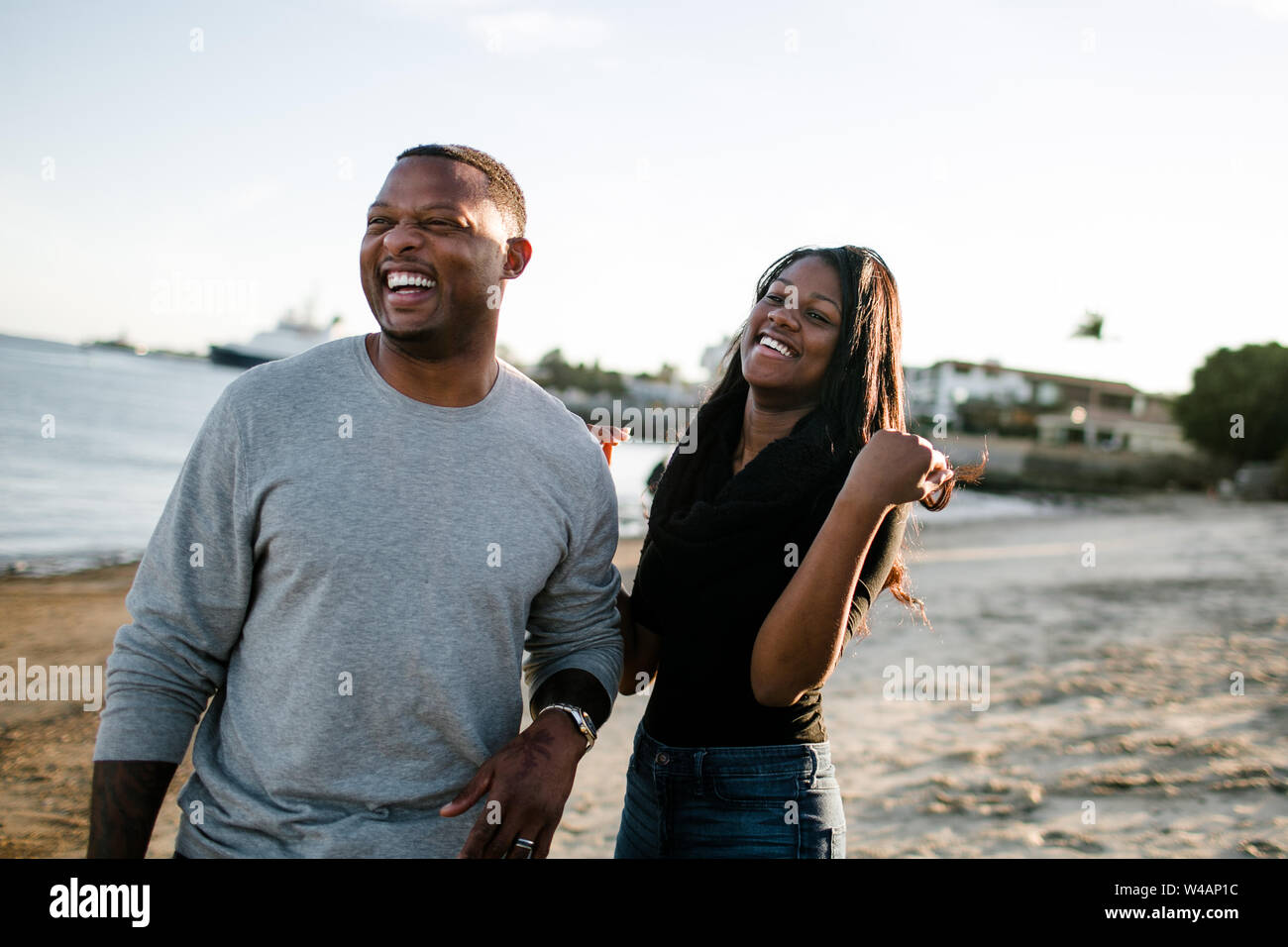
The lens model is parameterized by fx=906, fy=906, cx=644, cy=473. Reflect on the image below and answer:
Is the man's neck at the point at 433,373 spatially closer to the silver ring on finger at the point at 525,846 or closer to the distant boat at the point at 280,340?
the silver ring on finger at the point at 525,846

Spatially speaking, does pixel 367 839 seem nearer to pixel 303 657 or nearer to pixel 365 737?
pixel 365 737

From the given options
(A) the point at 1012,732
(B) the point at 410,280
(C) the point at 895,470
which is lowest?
(A) the point at 1012,732

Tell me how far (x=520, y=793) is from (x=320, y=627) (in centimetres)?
58

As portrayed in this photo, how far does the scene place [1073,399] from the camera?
7662 cm

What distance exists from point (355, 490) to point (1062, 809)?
5.15 metres

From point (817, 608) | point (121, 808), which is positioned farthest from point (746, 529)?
point (121, 808)

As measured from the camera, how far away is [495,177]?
7.72 ft

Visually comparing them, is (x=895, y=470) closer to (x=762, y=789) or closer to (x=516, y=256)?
(x=762, y=789)

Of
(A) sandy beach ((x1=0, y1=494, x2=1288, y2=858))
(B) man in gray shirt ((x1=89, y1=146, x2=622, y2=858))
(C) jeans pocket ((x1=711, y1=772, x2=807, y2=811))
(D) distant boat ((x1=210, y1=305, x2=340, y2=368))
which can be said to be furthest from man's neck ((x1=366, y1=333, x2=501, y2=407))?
(D) distant boat ((x1=210, y1=305, x2=340, y2=368))

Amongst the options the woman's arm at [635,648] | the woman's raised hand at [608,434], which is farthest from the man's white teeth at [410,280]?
the woman's arm at [635,648]

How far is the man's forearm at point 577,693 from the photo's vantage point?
2279mm

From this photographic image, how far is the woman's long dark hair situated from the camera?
102 inches

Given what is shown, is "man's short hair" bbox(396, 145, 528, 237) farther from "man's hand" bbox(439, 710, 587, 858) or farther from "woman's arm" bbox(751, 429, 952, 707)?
"man's hand" bbox(439, 710, 587, 858)
